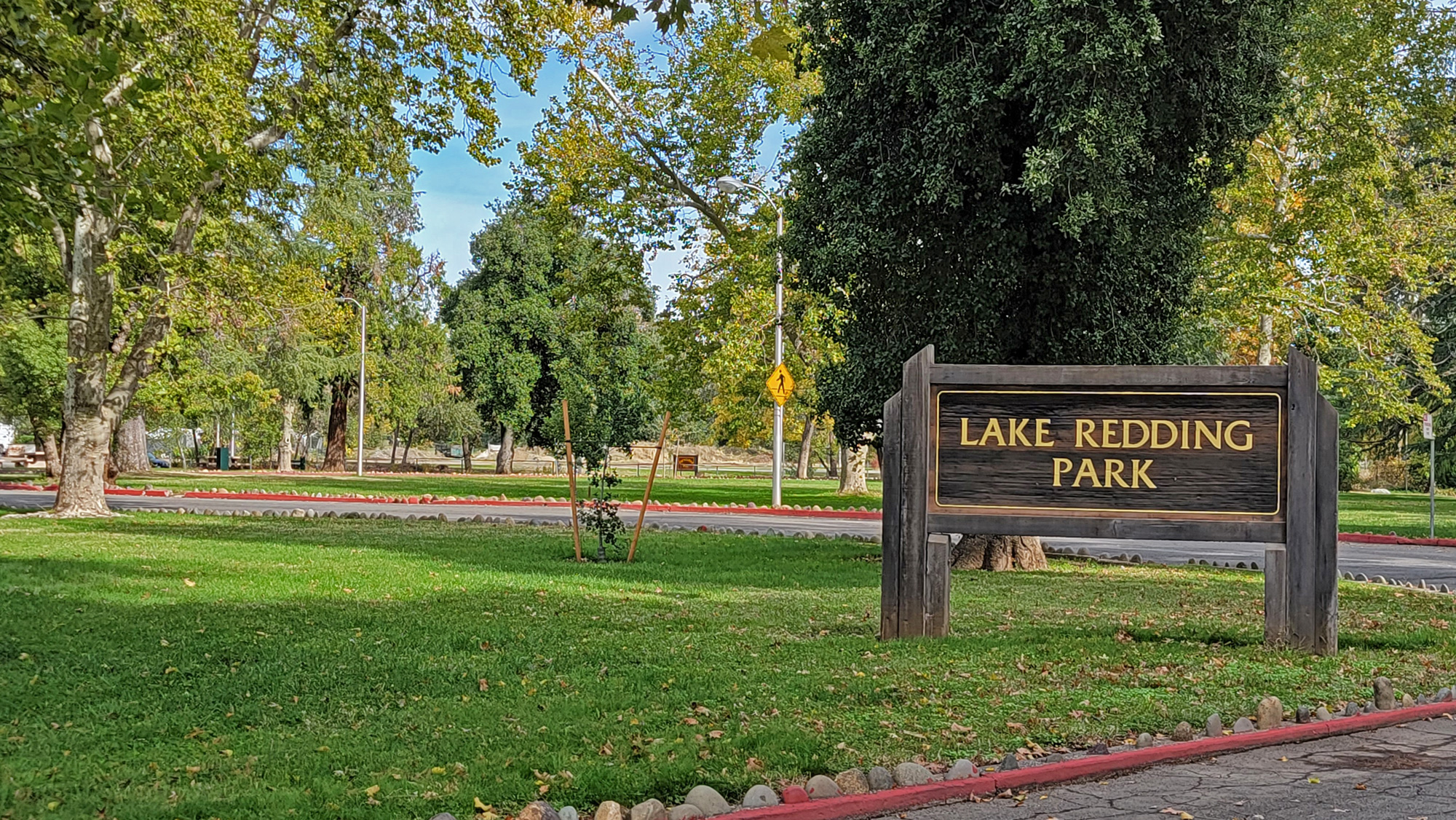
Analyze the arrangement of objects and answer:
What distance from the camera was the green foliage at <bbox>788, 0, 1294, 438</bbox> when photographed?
11586mm

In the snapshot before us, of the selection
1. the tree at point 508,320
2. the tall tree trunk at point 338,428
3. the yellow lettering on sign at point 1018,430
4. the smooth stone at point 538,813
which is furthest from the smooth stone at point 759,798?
the tree at point 508,320

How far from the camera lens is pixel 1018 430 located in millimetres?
8875

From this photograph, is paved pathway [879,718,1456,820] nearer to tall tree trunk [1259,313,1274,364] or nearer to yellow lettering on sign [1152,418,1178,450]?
yellow lettering on sign [1152,418,1178,450]

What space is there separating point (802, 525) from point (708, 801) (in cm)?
1881

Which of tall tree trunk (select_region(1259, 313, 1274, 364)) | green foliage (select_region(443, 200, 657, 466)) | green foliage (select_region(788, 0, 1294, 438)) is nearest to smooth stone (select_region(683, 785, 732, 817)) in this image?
green foliage (select_region(788, 0, 1294, 438))

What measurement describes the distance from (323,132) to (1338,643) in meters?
17.6

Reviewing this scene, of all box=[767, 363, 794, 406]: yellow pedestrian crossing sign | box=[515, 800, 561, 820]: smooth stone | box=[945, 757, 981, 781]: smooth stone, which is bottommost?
box=[945, 757, 981, 781]: smooth stone

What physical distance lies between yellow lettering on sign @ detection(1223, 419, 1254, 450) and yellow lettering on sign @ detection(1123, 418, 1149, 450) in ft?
1.87

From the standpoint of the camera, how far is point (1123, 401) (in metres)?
Result: 8.76

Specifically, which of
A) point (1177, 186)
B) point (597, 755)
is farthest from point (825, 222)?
point (597, 755)

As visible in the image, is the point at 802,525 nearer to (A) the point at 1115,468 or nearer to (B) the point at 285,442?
(A) the point at 1115,468

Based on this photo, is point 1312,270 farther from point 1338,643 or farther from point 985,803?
point 985,803

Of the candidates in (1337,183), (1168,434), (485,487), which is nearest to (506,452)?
(485,487)

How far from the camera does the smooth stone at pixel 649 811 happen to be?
4.49 meters
